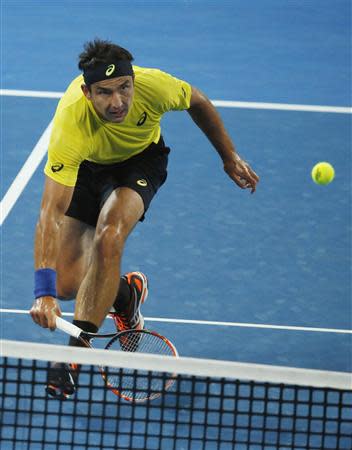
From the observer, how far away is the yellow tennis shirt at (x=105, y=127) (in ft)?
17.4

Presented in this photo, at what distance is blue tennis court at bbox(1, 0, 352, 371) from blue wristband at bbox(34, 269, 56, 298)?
145 cm

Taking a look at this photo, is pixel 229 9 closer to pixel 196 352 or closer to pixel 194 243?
pixel 194 243

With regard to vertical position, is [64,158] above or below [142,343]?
above

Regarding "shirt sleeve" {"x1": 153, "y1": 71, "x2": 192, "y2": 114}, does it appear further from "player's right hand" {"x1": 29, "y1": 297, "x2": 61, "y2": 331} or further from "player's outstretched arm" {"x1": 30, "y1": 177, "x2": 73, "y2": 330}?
"player's right hand" {"x1": 29, "y1": 297, "x2": 61, "y2": 331}

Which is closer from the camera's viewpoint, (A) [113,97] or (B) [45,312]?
(B) [45,312]

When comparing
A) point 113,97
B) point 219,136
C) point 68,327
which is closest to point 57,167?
point 113,97

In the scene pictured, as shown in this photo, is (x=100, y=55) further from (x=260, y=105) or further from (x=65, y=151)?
(x=260, y=105)

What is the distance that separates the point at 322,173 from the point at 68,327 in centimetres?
378

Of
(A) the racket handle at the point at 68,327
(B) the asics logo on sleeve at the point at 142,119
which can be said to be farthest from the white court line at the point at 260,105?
(A) the racket handle at the point at 68,327

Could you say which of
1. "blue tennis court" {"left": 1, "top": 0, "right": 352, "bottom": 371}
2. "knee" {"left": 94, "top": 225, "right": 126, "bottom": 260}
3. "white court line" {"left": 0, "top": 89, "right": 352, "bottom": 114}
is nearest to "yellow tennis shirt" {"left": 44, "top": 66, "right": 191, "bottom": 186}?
"knee" {"left": 94, "top": 225, "right": 126, "bottom": 260}

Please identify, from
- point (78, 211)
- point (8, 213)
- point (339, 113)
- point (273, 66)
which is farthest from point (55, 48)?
point (78, 211)

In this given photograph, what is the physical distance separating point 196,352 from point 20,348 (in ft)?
10.5

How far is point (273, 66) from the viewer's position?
36.3 ft

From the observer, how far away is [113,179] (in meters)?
5.95
